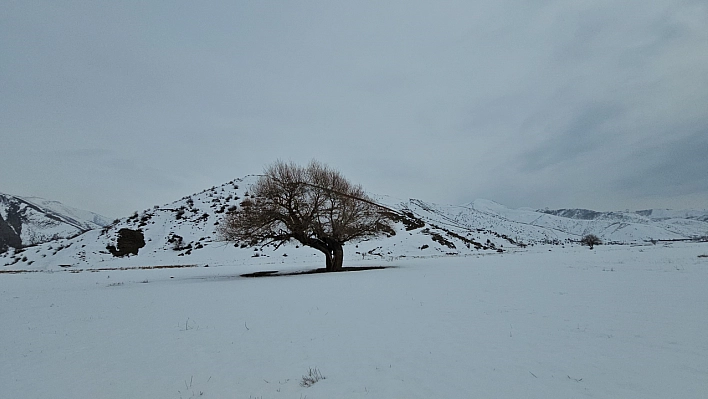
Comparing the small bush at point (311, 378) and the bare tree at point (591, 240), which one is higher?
the bare tree at point (591, 240)

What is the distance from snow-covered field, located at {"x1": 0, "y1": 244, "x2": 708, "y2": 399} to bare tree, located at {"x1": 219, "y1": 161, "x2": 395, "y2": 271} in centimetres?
1252

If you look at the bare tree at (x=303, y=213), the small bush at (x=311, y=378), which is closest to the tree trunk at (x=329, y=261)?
the bare tree at (x=303, y=213)

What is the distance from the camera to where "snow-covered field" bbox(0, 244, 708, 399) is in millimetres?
5039

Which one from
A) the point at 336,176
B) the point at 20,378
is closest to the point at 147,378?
the point at 20,378

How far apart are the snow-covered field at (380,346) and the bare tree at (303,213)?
1252cm

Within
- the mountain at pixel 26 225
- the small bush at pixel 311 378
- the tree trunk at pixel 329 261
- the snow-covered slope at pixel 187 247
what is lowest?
the small bush at pixel 311 378

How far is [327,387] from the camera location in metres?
5.10

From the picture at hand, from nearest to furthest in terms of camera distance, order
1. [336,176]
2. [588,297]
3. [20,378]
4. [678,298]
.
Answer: [20,378]
[678,298]
[588,297]
[336,176]

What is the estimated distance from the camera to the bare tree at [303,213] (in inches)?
998

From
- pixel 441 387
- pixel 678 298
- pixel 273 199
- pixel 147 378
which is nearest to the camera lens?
pixel 441 387

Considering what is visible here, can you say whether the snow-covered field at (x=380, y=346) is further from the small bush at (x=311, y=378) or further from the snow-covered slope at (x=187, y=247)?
the snow-covered slope at (x=187, y=247)

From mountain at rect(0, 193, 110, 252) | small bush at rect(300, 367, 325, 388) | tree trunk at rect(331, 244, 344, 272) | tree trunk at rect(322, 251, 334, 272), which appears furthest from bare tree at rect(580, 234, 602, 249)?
mountain at rect(0, 193, 110, 252)

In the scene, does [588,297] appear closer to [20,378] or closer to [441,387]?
[441,387]

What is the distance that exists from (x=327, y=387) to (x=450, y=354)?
2525 millimetres
